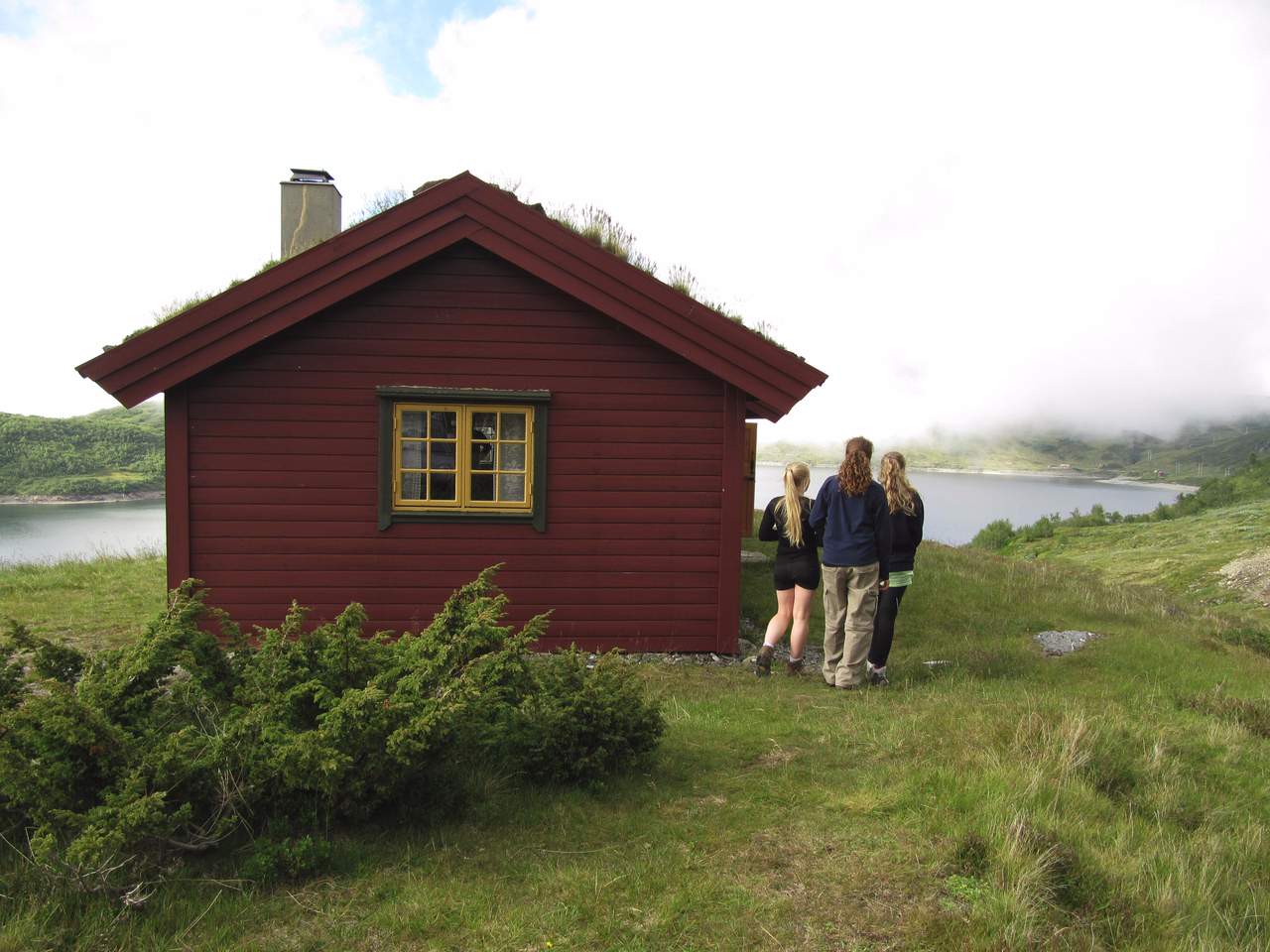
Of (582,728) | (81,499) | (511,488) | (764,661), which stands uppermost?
(511,488)

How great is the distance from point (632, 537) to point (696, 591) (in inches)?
34.9

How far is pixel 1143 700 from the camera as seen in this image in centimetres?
716

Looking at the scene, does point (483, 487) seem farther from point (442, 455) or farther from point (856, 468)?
point (856, 468)

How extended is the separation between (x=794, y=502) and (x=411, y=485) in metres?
3.84

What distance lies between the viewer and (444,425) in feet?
27.0

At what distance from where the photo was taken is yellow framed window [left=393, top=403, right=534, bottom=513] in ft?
26.9

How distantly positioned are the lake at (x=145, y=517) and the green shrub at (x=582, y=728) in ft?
12.1

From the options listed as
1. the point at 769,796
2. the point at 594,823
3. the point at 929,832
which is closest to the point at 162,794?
the point at 594,823

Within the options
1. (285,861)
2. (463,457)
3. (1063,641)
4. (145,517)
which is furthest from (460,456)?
(145,517)

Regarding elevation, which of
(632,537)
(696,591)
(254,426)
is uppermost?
(254,426)

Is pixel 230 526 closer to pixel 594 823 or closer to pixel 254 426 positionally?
pixel 254 426

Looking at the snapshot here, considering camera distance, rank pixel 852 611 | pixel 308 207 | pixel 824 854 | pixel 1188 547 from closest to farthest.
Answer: pixel 824 854
pixel 852 611
pixel 308 207
pixel 1188 547

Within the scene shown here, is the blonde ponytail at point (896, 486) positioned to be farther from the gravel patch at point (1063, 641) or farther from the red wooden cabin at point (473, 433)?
the gravel patch at point (1063, 641)

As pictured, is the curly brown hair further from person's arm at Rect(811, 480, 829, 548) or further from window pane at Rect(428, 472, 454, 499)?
window pane at Rect(428, 472, 454, 499)
